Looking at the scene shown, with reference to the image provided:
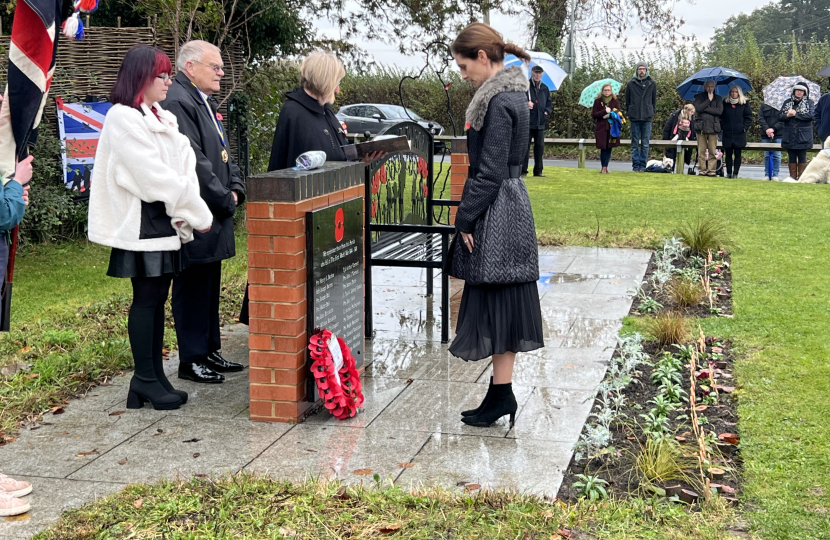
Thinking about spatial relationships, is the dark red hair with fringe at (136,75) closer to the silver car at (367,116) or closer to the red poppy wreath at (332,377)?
the red poppy wreath at (332,377)

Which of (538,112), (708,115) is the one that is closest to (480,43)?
(538,112)

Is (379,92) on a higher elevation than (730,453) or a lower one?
higher

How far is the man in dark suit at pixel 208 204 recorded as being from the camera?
16.8 feet

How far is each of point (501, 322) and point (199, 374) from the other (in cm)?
196

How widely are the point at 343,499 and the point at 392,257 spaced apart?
3120 millimetres

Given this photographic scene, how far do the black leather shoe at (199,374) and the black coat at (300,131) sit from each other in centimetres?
133

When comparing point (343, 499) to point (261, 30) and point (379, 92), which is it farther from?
point (379, 92)

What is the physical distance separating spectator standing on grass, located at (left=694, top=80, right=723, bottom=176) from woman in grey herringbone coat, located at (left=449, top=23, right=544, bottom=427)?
1476cm

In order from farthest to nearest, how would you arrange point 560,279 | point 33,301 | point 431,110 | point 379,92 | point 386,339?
point 379,92, point 431,110, point 560,279, point 33,301, point 386,339

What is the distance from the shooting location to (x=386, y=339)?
250 inches

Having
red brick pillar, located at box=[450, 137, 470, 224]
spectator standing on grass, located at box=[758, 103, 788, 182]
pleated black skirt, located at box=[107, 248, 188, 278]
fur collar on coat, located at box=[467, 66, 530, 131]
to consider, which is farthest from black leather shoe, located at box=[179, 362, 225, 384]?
spectator standing on grass, located at box=[758, 103, 788, 182]

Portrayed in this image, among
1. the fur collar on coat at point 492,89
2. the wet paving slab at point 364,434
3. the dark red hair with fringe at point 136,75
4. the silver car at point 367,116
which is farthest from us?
the silver car at point 367,116

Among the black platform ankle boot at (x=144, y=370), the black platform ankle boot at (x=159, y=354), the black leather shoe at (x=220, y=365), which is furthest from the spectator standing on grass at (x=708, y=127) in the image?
the black platform ankle boot at (x=144, y=370)

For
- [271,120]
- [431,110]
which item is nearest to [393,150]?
[271,120]
